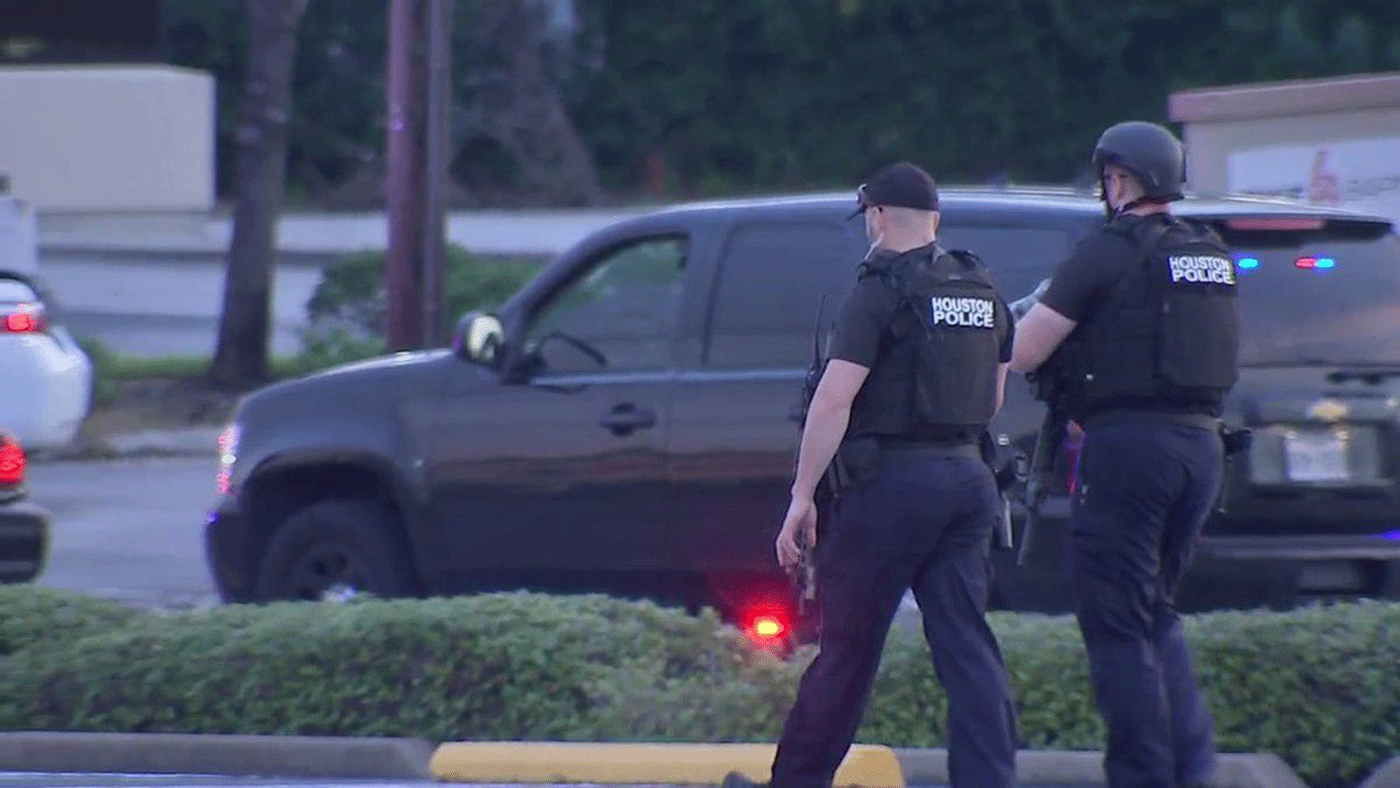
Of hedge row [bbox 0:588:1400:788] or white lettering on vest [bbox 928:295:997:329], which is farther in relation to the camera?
hedge row [bbox 0:588:1400:788]

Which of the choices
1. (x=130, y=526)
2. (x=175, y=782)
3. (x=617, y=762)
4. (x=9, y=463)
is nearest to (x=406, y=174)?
(x=130, y=526)

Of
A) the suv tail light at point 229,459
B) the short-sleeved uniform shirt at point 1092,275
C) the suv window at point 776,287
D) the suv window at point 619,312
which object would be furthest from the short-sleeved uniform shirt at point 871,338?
the suv tail light at point 229,459

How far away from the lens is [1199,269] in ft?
18.6

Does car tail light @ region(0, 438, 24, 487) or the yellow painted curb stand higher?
car tail light @ region(0, 438, 24, 487)

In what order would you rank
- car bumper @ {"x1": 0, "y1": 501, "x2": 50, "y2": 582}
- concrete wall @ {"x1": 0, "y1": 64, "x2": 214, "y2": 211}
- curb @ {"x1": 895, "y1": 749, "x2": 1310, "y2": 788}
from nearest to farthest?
1. curb @ {"x1": 895, "y1": 749, "x2": 1310, "y2": 788}
2. car bumper @ {"x1": 0, "y1": 501, "x2": 50, "y2": 582}
3. concrete wall @ {"x1": 0, "y1": 64, "x2": 214, "y2": 211}

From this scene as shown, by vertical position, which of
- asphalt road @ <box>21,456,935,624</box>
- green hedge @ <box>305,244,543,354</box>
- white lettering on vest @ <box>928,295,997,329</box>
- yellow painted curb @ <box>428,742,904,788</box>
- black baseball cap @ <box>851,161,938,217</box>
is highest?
black baseball cap @ <box>851,161,938,217</box>

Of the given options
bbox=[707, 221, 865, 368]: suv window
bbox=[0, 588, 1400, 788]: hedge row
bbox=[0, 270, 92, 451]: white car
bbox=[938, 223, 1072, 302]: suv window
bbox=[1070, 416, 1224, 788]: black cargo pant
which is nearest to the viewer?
bbox=[1070, 416, 1224, 788]: black cargo pant

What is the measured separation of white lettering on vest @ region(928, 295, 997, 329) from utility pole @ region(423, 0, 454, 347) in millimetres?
9214

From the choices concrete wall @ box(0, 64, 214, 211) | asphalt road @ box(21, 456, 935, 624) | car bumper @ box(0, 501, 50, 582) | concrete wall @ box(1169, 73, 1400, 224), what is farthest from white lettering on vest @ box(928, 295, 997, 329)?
concrete wall @ box(0, 64, 214, 211)

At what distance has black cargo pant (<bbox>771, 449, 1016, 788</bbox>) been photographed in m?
5.39

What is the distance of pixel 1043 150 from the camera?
29.2 metres

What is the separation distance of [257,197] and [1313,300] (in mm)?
12129

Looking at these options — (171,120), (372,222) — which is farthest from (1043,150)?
(171,120)

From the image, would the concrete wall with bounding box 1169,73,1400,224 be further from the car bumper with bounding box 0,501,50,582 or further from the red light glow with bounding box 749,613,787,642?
the car bumper with bounding box 0,501,50,582
